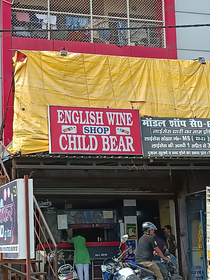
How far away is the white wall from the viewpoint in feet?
54.3

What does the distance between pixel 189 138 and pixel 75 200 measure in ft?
13.6

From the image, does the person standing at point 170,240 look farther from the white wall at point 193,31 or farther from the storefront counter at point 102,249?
the white wall at point 193,31

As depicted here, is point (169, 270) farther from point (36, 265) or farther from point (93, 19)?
point (93, 19)

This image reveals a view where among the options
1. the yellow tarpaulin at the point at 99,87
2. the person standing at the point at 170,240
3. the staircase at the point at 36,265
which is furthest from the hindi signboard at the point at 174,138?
the staircase at the point at 36,265

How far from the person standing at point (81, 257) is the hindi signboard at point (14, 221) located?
6.32 metres

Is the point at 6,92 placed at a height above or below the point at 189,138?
above

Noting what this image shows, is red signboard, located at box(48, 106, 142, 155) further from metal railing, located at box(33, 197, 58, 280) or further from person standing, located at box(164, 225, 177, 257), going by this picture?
person standing, located at box(164, 225, 177, 257)

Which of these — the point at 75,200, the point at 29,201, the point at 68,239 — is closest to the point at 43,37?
the point at 75,200

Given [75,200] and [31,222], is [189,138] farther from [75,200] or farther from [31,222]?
[31,222]

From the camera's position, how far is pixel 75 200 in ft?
49.7

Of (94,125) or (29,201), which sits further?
(94,125)

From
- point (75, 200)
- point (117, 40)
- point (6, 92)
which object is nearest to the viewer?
point (6, 92)

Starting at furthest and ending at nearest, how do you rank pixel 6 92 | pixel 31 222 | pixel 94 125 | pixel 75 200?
pixel 75 200, pixel 6 92, pixel 94 125, pixel 31 222

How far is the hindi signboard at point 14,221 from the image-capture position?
7148 millimetres
